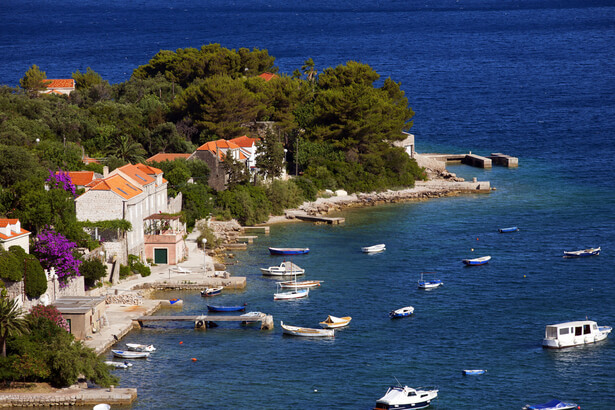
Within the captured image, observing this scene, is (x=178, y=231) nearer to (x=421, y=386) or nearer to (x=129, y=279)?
(x=129, y=279)

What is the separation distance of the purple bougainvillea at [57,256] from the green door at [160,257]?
1273 centimetres

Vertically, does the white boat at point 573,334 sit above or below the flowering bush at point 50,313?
below

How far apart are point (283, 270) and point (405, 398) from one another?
85.8ft

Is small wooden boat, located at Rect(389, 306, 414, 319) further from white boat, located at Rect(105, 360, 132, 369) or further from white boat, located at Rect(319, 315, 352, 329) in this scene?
white boat, located at Rect(105, 360, 132, 369)

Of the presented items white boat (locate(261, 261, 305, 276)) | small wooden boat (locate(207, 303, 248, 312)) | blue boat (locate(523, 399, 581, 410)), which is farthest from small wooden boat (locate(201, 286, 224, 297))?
blue boat (locate(523, 399, 581, 410))

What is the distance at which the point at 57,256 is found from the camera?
203 ft

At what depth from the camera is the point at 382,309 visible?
6769 cm

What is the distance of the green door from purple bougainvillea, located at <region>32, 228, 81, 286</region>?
12.7m

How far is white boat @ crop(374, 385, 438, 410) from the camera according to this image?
50.0 metres

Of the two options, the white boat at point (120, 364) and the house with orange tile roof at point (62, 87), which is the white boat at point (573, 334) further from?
the house with orange tile roof at point (62, 87)

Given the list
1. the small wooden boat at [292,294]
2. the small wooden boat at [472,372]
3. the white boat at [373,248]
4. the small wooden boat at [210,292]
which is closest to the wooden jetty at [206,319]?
the small wooden boat at [292,294]

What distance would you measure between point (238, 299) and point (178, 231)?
10.9 m

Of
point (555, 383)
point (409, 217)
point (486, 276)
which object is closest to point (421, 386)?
point (555, 383)

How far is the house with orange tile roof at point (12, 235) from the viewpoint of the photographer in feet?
193
